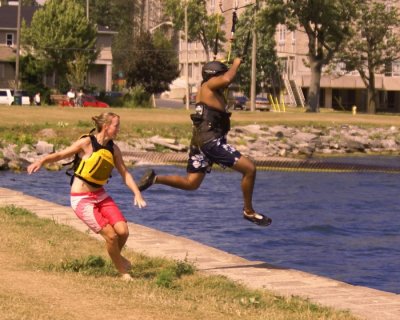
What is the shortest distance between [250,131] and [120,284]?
31.7 m

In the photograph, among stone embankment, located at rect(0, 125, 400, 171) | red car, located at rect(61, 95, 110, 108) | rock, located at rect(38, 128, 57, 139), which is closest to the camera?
stone embankment, located at rect(0, 125, 400, 171)

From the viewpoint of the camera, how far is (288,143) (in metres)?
39.7

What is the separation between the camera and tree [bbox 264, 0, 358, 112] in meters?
59.6

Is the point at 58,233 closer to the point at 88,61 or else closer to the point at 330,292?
the point at 330,292

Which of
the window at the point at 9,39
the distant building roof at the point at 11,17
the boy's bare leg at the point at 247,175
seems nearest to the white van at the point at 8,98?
the window at the point at 9,39

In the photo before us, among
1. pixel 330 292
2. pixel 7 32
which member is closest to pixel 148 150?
pixel 330 292

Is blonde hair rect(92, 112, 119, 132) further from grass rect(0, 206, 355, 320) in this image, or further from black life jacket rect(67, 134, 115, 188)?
grass rect(0, 206, 355, 320)

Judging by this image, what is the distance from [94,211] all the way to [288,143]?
30.1m

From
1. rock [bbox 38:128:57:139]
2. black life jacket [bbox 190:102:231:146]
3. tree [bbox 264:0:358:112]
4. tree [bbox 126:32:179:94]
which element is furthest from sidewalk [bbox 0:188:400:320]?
tree [bbox 126:32:179:94]

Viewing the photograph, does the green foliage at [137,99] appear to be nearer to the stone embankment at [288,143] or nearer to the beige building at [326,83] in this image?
the beige building at [326,83]

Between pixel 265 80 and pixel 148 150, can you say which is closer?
pixel 148 150

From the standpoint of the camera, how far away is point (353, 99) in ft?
295

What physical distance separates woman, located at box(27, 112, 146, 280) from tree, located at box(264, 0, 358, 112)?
164ft

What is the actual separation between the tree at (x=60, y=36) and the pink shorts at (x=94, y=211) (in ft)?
208
